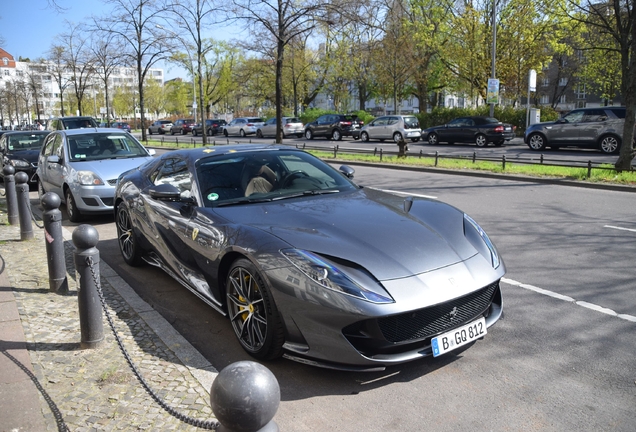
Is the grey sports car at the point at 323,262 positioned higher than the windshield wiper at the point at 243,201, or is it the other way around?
the windshield wiper at the point at 243,201

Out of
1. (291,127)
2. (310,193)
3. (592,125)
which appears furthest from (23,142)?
(291,127)

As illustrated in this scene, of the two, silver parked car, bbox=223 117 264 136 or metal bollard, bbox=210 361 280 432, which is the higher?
silver parked car, bbox=223 117 264 136

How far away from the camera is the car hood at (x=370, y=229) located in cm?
359

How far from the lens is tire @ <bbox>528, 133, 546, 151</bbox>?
23.6 meters

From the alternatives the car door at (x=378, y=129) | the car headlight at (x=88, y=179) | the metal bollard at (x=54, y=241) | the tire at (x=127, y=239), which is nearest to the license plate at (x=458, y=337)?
the metal bollard at (x=54, y=241)

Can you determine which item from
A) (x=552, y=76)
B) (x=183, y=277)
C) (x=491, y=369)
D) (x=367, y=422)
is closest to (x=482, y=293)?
(x=491, y=369)

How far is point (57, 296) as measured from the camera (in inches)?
211

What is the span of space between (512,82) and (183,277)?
44310 mm

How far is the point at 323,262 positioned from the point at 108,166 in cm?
739

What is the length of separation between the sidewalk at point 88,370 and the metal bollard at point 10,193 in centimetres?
390

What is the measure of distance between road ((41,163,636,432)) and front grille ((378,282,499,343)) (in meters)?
0.36

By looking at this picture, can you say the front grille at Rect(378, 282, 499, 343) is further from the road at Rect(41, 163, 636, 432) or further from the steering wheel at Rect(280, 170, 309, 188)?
the steering wheel at Rect(280, 170, 309, 188)

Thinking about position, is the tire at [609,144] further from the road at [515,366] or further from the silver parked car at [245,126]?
the silver parked car at [245,126]

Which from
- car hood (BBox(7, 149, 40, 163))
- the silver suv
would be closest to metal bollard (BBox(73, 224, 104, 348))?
car hood (BBox(7, 149, 40, 163))
